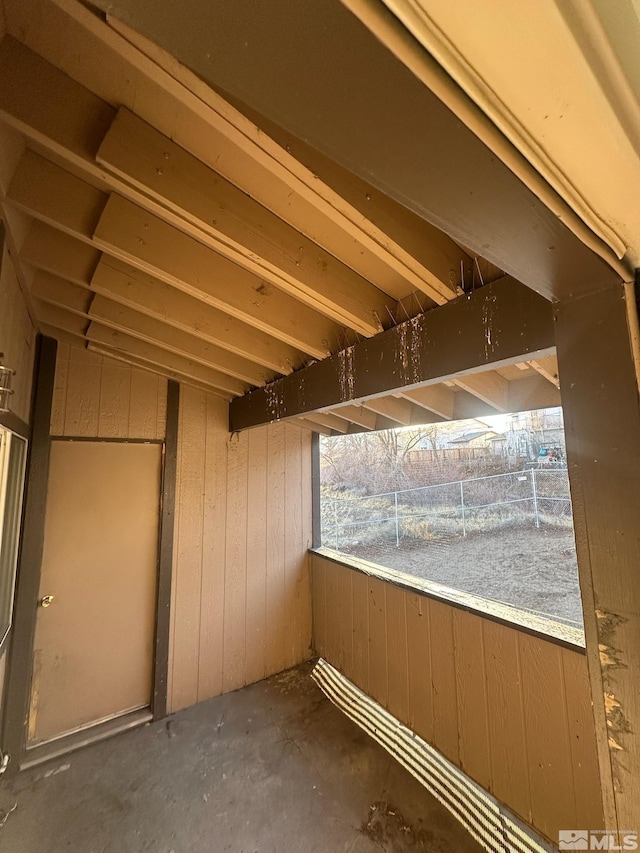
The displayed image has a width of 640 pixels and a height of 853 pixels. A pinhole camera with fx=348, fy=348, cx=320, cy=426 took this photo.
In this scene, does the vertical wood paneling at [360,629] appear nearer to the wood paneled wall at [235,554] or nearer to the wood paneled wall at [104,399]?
the wood paneled wall at [235,554]

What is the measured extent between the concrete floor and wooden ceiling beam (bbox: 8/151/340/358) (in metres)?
2.36

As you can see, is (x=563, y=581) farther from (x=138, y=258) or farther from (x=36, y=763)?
(x=36, y=763)

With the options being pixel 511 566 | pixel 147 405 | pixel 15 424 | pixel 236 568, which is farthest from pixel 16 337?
pixel 511 566

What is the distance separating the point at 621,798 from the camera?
1.98 ft

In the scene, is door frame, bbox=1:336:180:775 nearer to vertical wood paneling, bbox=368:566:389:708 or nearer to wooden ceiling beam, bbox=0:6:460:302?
vertical wood paneling, bbox=368:566:389:708

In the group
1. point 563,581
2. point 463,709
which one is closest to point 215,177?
point 563,581

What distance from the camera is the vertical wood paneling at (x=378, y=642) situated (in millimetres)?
2357

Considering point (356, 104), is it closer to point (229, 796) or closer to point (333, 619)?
point (229, 796)

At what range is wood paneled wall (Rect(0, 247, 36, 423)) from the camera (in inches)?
52.5

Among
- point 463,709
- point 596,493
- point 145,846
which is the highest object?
point 596,493

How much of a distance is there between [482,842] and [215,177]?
2.88m

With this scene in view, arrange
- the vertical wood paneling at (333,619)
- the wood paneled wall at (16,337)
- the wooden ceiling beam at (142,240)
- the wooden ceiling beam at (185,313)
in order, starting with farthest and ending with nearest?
1. the vertical wood paneling at (333,619)
2. the wooden ceiling beam at (185,313)
3. the wood paneled wall at (16,337)
4. the wooden ceiling beam at (142,240)

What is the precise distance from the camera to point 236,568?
280 cm

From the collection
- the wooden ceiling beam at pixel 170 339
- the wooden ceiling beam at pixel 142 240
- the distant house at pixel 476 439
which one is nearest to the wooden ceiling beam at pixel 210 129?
the wooden ceiling beam at pixel 142 240
